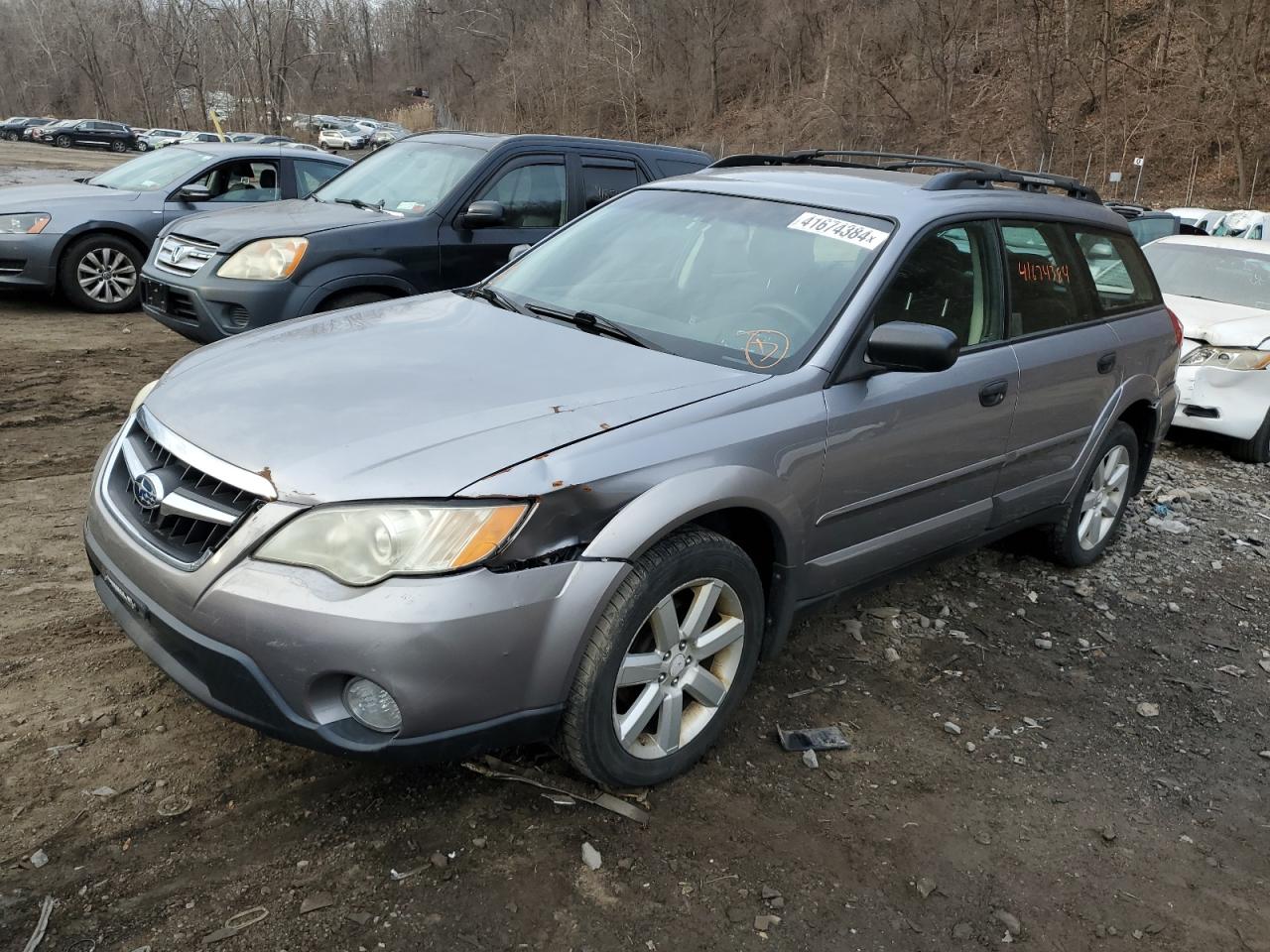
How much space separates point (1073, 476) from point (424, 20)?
102 m

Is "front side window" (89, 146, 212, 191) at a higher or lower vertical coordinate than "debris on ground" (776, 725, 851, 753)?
higher

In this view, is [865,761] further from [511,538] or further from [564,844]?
[511,538]

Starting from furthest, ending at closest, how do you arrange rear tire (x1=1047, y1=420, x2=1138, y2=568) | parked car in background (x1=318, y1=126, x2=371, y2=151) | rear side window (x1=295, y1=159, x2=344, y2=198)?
parked car in background (x1=318, y1=126, x2=371, y2=151) → rear side window (x1=295, y1=159, x2=344, y2=198) → rear tire (x1=1047, y1=420, x2=1138, y2=568)

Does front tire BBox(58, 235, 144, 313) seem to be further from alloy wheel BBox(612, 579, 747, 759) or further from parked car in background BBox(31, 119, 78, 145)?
parked car in background BBox(31, 119, 78, 145)

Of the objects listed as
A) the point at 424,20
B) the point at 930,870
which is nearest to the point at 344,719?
the point at 930,870

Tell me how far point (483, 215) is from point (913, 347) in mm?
4016

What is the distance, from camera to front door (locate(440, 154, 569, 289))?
21.9 feet

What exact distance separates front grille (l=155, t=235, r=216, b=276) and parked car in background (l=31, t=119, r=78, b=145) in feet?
172

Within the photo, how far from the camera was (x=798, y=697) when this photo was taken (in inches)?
141

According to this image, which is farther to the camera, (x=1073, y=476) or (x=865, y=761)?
(x=1073, y=476)

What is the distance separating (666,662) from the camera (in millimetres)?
2803

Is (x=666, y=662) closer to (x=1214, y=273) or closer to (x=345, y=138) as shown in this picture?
(x=1214, y=273)

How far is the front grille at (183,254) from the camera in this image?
21.2 feet

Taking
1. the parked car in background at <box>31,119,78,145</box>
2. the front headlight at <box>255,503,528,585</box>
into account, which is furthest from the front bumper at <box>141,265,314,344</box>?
the parked car in background at <box>31,119,78,145</box>
